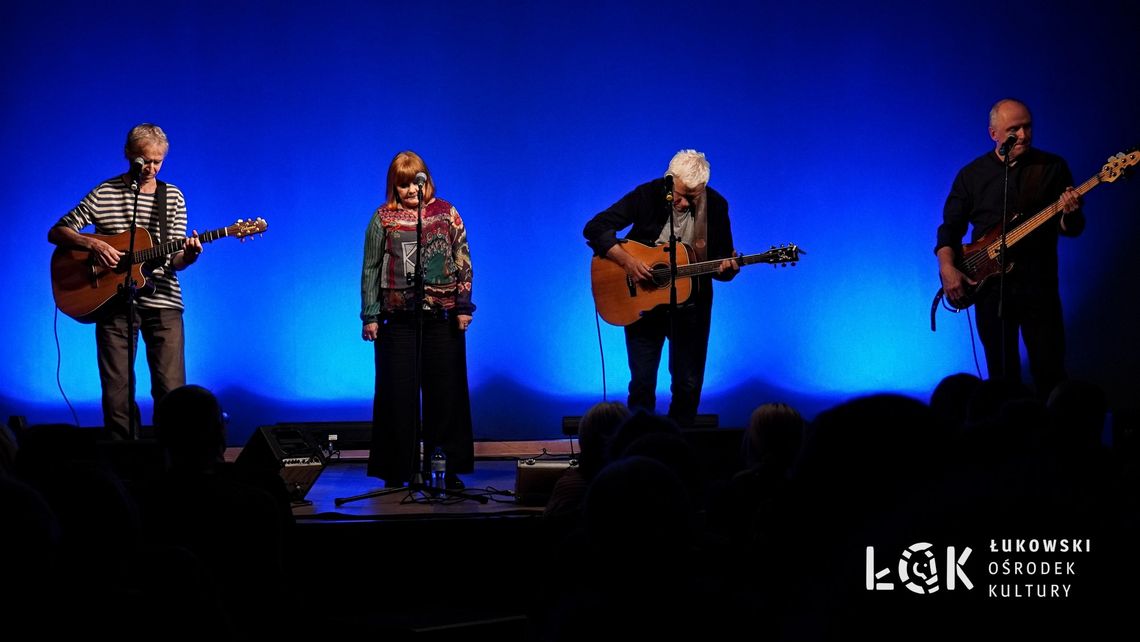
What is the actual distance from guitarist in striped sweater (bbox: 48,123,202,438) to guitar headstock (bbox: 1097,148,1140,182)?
15.5 feet

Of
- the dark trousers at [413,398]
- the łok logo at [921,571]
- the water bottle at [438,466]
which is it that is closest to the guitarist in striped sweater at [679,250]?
the dark trousers at [413,398]

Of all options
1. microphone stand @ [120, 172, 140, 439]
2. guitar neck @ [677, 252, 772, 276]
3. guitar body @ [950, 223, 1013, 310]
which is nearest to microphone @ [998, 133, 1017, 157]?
guitar body @ [950, 223, 1013, 310]

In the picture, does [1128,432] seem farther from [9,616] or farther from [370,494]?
[9,616]

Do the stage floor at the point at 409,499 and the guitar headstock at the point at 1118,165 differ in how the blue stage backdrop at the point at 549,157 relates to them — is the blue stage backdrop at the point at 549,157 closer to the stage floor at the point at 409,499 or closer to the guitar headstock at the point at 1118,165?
the stage floor at the point at 409,499

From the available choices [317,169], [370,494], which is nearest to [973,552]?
[370,494]

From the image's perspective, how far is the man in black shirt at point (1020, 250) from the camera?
543 centimetres

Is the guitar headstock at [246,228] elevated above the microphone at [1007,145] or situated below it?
below

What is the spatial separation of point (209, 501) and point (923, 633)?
6.15ft

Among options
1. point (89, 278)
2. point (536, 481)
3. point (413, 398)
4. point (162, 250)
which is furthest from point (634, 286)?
point (89, 278)

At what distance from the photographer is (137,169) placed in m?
5.68

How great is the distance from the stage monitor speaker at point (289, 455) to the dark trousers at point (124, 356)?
4.27 ft

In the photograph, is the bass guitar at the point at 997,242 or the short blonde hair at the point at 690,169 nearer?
the bass guitar at the point at 997,242

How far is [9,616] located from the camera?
1.75m

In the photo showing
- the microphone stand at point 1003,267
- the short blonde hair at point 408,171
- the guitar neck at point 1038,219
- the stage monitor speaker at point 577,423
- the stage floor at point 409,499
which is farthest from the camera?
the stage monitor speaker at point 577,423
